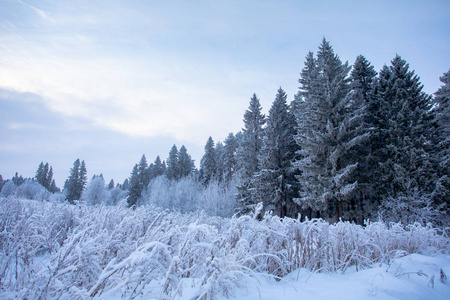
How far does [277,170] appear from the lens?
20875 millimetres

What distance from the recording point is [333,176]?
→ 15883 millimetres

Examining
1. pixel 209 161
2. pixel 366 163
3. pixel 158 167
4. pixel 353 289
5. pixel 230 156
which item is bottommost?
pixel 353 289

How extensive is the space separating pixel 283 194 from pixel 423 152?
34.9 ft

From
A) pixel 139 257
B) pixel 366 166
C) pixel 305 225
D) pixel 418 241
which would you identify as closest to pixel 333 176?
pixel 366 166

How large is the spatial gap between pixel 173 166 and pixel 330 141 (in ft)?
141

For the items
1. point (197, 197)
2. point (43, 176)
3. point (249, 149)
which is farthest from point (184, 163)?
point (43, 176)

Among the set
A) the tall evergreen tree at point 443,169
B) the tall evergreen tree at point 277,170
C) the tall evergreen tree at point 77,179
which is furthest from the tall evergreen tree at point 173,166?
the tall evergreen tree at point 443,169

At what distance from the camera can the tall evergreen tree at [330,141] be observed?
15.6 m

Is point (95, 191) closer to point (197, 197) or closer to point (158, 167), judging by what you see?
point (158, 167)

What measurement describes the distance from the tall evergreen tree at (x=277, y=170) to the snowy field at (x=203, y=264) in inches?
617

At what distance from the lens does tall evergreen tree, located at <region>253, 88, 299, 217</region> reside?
67.4 feet

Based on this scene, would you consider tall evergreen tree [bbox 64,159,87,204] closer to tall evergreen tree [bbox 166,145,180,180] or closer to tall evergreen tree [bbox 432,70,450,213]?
tall evergreen tree [bbox 166,145,180,180]

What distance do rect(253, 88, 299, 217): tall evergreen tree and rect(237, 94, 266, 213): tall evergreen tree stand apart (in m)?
1.60

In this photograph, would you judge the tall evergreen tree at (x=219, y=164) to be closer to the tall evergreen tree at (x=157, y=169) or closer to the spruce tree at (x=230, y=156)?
the spruce tree at (x=230, y=156)
